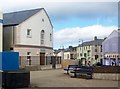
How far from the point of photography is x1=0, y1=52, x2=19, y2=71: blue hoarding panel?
20.4 metres

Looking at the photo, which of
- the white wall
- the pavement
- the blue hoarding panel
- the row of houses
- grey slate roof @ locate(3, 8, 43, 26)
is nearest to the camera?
the pavement

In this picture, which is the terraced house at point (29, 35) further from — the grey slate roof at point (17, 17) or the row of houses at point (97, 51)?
the row of houses at point (97, 51)

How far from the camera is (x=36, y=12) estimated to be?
139 feet

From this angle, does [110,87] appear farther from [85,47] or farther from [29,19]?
[85,47]

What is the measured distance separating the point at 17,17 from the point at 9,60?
2261cm

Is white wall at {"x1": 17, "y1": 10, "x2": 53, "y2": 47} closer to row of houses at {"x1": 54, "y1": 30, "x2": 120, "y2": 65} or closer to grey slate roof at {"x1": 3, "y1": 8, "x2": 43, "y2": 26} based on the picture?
grey slate roof at {"x1": 3, "y1": 8, "x2": 43, "y2": 26}

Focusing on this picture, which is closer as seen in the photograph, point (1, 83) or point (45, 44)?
point (1, 83)

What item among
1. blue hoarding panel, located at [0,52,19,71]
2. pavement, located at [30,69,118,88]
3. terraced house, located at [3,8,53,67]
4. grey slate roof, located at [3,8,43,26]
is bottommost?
pavement, located at [30,69,118,88]

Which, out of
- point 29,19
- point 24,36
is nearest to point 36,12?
point 29,19

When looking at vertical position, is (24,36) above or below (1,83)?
above

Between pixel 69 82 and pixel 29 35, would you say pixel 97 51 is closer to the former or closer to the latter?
pixel 29 35

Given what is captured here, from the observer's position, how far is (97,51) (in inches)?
4040

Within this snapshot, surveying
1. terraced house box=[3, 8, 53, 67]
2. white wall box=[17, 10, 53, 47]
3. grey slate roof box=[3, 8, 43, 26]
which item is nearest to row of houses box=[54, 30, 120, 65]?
white wall box=[17, 10, 53, 47]

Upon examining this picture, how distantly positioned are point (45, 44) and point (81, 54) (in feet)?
224
